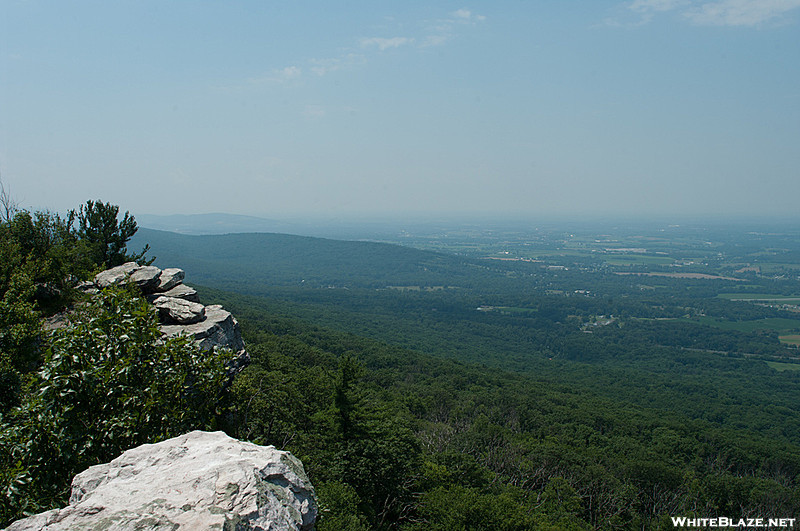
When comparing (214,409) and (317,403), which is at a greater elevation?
(214,409)

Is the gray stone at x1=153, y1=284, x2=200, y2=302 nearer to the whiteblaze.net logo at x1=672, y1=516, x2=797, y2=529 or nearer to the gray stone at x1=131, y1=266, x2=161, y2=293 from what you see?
the gray stone at x1=131, y1=266, x2=161, y2=293

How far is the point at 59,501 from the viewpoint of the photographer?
258 inches

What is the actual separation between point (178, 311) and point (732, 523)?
123 feet

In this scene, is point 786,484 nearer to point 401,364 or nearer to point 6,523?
point 401,364

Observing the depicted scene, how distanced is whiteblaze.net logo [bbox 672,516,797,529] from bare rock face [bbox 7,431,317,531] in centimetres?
2611

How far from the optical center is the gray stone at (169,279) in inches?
685

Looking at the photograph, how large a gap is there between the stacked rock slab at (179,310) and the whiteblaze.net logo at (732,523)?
25.2 meters

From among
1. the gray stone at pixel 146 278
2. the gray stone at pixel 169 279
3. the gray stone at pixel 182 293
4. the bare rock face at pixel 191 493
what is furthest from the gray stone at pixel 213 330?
the bare rock face at pixel 191 493

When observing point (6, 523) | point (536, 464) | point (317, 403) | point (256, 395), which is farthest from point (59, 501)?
point (536, 464)

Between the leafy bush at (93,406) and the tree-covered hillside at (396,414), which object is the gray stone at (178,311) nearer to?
the tree-covered hillside at (396,414)

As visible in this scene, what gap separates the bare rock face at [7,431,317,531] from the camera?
430cm

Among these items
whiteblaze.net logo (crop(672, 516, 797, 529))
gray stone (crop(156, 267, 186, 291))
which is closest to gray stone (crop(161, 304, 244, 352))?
gray stone (crop(156, 267, 186, 291))

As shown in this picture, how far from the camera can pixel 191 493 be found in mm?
4656

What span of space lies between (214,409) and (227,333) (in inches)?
259
